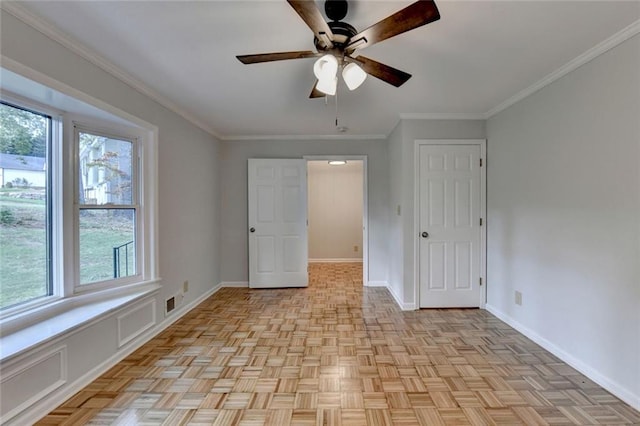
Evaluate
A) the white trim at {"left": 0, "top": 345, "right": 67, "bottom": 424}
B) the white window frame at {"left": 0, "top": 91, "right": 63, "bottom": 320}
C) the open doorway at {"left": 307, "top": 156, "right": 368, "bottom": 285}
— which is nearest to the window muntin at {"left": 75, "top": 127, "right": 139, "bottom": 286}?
the white window frame at {"left": 0, "top": 91, "right": 63, "bottom": 320}

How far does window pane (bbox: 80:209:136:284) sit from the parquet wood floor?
2.32ft

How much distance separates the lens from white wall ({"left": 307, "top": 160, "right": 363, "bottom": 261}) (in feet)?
21.4

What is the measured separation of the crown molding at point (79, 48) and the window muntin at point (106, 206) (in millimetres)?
482

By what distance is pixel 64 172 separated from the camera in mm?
2223

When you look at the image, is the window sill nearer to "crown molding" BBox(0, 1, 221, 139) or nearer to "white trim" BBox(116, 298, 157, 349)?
"white trim" BBox(116, 298, 157, 349)

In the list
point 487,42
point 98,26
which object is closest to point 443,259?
point 487,42

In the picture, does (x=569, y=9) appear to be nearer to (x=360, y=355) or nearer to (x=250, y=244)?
(x=360, y=355)

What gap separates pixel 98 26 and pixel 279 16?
42.7 inches

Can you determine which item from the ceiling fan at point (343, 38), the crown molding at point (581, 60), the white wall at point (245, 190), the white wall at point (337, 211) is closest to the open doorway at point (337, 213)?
the white wall at point (337, 211)

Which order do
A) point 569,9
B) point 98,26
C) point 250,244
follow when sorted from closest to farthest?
1. point 569,9
2. point 98,26
3. point 250,244

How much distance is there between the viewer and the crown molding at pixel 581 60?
1.86 metres

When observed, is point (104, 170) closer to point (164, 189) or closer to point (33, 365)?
point (164, 189)

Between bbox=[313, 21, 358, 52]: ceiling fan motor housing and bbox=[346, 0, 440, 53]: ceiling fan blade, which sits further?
bbox=[313, 21, 358, 52]: ceiling fan motor housing

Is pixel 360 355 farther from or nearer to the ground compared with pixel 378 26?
nearer to the ground
